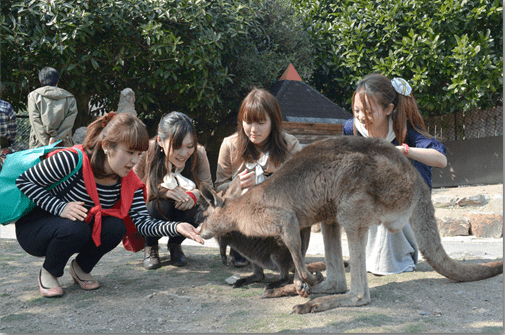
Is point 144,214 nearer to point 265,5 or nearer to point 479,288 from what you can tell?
point 479,288

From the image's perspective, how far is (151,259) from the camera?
3.71 meters

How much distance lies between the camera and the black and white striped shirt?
285 centimetres

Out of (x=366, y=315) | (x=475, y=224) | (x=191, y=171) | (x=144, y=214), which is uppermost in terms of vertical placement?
(x=191, y=171)

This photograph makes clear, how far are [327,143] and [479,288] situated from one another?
1397mm

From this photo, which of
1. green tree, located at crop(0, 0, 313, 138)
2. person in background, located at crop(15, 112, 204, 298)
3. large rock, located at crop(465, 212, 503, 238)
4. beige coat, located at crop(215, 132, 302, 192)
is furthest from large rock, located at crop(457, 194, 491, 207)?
person in background, located at crop(15, 112, 204, 298)

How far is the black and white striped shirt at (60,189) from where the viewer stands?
9.35 ft

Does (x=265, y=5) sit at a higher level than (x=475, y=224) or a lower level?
higher

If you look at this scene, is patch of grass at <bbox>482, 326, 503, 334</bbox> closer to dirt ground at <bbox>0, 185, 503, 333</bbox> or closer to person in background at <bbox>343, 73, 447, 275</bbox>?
dirt ground at <bbox>0, 185, 503, 333</bbox>

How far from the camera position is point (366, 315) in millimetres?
2412

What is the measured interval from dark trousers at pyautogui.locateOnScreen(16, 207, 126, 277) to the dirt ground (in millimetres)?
285

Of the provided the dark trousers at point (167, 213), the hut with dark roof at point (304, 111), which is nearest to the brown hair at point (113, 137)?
the dark trousers at point (167, 213)

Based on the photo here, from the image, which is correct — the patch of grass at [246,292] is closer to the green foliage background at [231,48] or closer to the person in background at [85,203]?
the person in background at [85,203]

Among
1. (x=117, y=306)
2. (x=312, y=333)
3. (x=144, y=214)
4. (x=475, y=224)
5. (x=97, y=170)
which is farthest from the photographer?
(x=475, y=224)

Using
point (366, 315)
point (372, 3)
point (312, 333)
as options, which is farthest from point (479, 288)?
point (372, 3)
